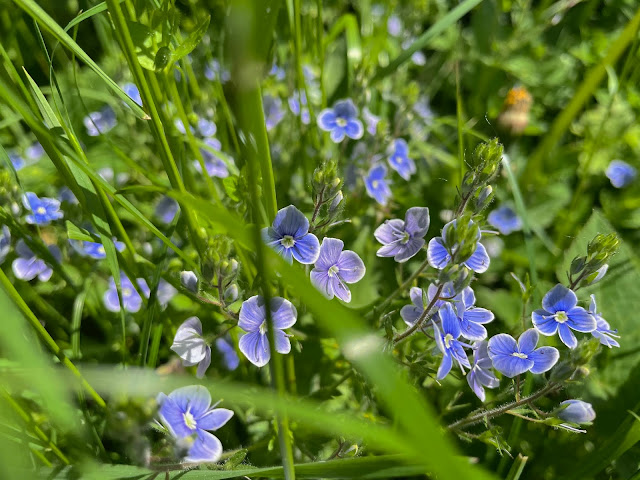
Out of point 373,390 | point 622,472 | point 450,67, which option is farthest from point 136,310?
point 450,67

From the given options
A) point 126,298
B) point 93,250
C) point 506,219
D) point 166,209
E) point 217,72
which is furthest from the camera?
point 506,219

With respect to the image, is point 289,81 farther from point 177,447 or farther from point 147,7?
point 177,447

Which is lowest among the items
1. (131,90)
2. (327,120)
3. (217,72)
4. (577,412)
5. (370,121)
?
(577,412)

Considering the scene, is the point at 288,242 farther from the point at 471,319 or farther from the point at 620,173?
the point at 620,173

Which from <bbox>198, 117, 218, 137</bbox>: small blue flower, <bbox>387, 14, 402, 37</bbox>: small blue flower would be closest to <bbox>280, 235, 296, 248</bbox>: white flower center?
<bbox>198, 117, 218, 137</bbox>: small blue flower

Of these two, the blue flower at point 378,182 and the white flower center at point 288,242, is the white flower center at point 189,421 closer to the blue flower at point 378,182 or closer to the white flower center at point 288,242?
the white flower center at point 288,242

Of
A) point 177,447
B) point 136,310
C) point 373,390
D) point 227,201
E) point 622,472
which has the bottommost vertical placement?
point 622,472

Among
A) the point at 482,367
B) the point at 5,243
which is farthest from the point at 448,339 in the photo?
the point at 5,243
